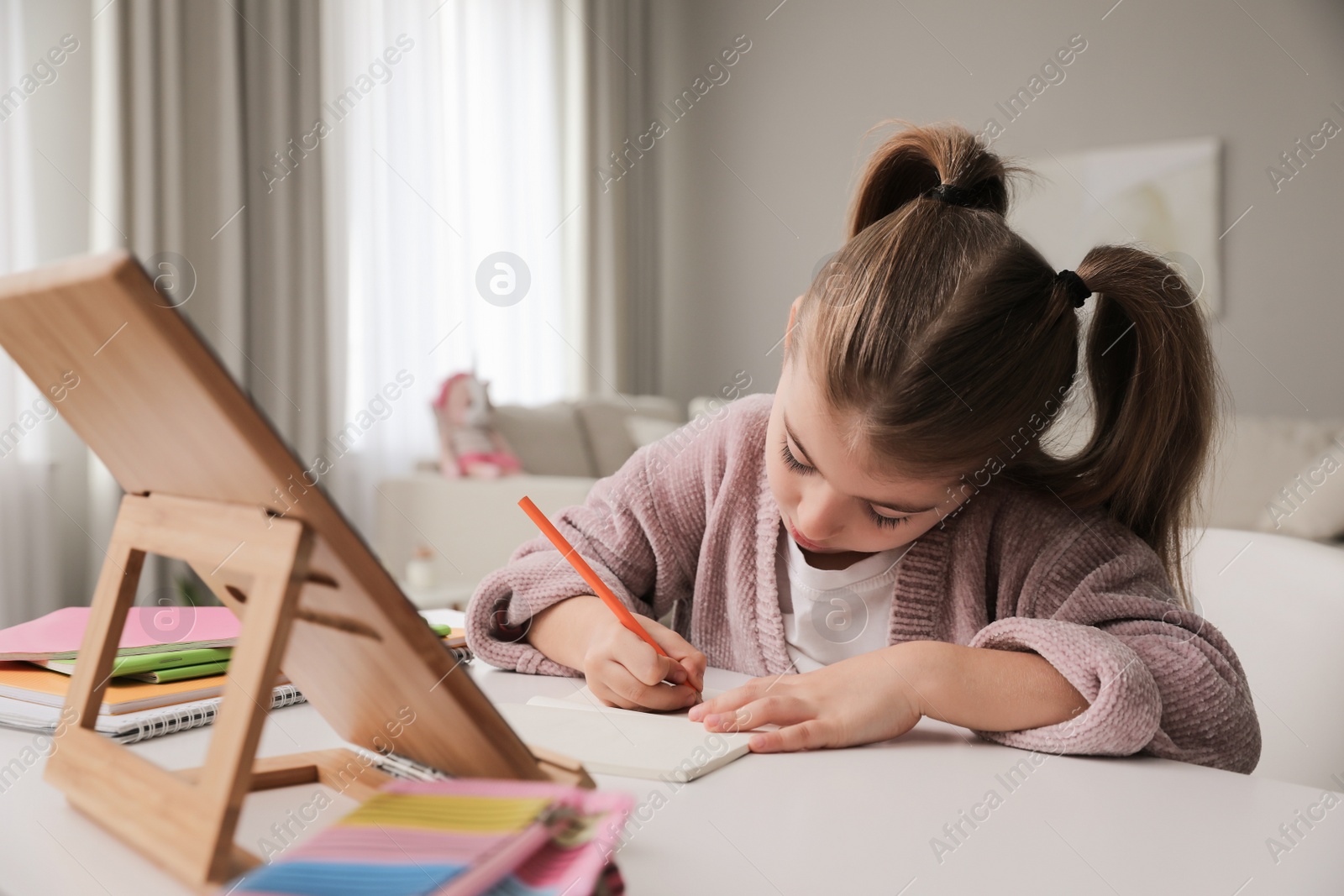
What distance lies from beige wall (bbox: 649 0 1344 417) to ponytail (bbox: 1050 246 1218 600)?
84.4 inches

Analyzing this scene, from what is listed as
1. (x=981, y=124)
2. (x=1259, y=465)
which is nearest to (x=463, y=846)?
(x=1259, y=465)

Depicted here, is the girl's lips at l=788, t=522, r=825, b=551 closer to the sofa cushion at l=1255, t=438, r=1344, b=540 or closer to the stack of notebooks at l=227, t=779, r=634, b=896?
the stack of notebooks at l=227, t=779, r=634, b=896

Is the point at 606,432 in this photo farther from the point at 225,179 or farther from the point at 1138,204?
the point at 1138,204

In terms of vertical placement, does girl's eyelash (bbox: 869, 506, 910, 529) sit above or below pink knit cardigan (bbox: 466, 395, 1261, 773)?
above

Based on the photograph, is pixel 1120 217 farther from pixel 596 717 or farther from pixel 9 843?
pixel 9 843

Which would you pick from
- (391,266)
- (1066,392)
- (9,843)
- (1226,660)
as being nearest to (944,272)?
(1066,392)

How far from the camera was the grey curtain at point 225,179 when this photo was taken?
9.14 feet

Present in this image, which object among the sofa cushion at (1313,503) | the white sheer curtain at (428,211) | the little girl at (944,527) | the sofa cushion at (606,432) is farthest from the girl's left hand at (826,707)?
the white sheer curtain at (428,211)

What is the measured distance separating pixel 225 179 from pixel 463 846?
308 centimetres

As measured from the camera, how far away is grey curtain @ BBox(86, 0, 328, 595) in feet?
9.14

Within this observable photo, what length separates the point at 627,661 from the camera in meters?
0.71

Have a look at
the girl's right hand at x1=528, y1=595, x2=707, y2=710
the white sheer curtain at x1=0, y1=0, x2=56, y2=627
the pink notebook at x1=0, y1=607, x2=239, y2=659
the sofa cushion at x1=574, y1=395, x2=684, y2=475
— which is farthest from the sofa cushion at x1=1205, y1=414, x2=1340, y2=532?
the white sheer curtain at x1=0, y1=0, x2=56, y2=627

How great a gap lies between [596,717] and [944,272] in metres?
0.39

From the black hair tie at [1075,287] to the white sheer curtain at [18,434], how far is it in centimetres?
260
